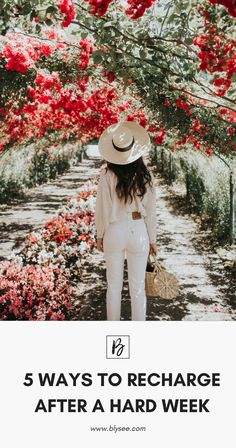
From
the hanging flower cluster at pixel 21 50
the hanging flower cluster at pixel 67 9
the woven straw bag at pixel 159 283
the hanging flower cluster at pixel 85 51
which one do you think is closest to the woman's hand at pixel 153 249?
the woven straw bag at pixel 159 283

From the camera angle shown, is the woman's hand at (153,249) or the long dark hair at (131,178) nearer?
the long dark hair at (131,178)

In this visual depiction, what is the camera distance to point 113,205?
3.23m

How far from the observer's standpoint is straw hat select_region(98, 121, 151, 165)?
130 inches

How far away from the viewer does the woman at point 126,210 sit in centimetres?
325

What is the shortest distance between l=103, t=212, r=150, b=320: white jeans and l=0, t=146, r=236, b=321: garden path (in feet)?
4.00

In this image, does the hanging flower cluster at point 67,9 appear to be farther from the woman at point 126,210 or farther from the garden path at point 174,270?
the garden path at point 174,270

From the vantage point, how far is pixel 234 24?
3.50 metres

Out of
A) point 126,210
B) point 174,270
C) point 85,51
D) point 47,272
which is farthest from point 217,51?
point 174,270

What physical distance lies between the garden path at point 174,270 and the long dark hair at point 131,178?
1713 millimetres

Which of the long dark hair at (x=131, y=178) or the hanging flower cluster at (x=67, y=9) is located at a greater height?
the hanging flower cluster at (x=67, y=9)
